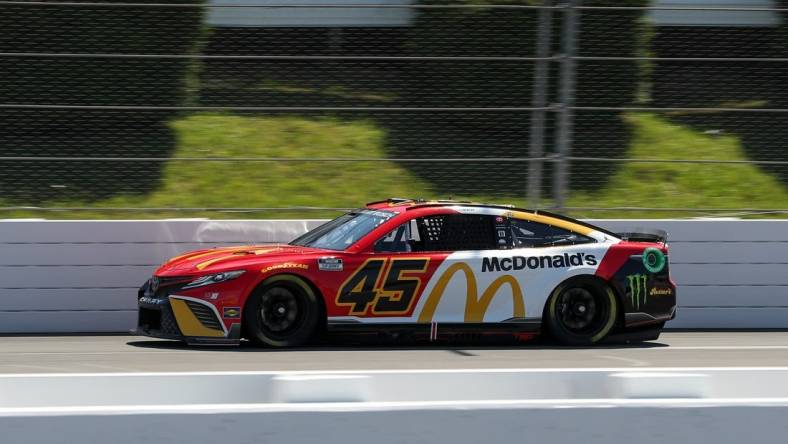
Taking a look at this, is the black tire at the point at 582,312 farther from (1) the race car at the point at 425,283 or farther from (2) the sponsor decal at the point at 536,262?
(2) the sponsor decal at the point at 536,262

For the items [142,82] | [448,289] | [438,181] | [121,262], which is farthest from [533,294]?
[142,82]

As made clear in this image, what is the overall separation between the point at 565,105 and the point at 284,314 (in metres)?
4.21

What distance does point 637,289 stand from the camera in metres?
9.69

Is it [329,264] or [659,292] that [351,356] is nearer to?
[329,264]

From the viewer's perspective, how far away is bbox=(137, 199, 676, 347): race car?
9000mm

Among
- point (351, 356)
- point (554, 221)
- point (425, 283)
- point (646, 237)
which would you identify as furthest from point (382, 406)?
point (646, 237)

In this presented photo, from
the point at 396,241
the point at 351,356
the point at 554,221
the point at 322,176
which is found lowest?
the point at 351,356

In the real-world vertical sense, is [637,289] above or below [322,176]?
below

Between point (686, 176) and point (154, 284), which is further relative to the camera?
point (686, 176)

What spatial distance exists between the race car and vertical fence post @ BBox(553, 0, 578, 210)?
1.80 metres

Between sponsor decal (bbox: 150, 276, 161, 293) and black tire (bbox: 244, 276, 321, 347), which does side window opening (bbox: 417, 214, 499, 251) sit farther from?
sponsor decal (bbox: 150, 276, 161, 293)

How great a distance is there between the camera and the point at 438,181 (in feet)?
39.3

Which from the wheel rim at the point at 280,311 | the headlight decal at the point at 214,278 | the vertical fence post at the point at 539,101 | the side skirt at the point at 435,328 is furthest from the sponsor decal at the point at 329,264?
the vertical fence post at the point at 539,101

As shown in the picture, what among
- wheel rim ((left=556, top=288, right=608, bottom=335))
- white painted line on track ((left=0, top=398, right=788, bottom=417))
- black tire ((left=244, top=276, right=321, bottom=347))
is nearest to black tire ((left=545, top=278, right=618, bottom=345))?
wheel rim ((left=556, top=288, right=608, bottom=335))
